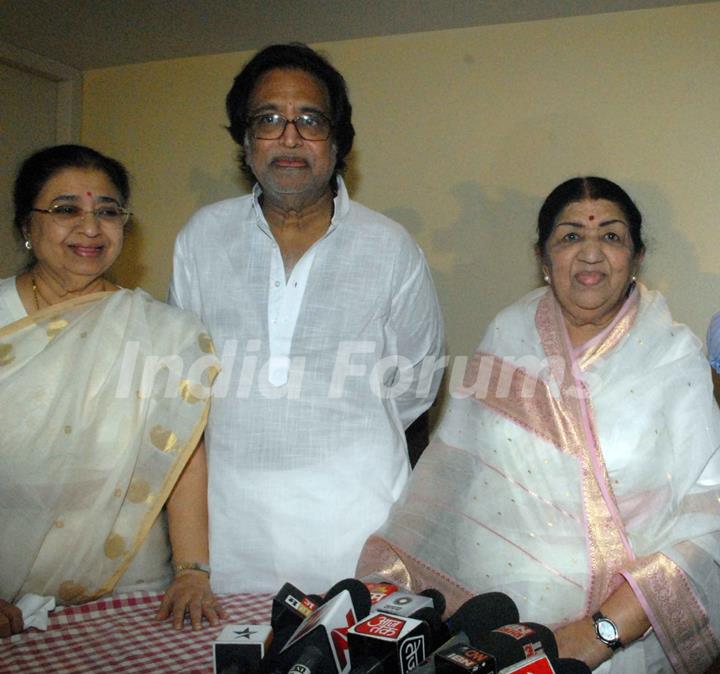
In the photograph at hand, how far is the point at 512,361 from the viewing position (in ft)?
6.61

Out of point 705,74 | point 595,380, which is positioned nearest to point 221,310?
point 595,380

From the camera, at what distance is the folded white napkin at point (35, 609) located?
1.44m

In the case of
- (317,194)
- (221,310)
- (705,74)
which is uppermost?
(705,74)

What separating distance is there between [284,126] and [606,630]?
1.45 meters

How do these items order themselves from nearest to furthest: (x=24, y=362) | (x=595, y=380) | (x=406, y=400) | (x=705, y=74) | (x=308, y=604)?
(x=308, y=604) → (x=24, y=362) → (x=595, y=380) → (x=406, y=400) → (x=705, y=74)

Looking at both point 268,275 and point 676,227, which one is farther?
point 676,227

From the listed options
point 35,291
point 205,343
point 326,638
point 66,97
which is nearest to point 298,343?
point 205,343

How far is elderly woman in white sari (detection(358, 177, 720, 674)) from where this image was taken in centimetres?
167

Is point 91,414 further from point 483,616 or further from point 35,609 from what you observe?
point 483,616

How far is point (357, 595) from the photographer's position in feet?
3.99

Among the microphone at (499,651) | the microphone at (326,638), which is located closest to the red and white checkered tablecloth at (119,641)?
the microphone at (326,638)

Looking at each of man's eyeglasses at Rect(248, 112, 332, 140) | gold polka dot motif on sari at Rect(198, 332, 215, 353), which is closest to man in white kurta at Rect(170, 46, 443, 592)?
man's eyeglasses at Rect(248, 112, 332, 140)

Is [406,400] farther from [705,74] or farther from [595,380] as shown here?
[705,74]

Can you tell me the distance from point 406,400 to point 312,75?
3.20ft
